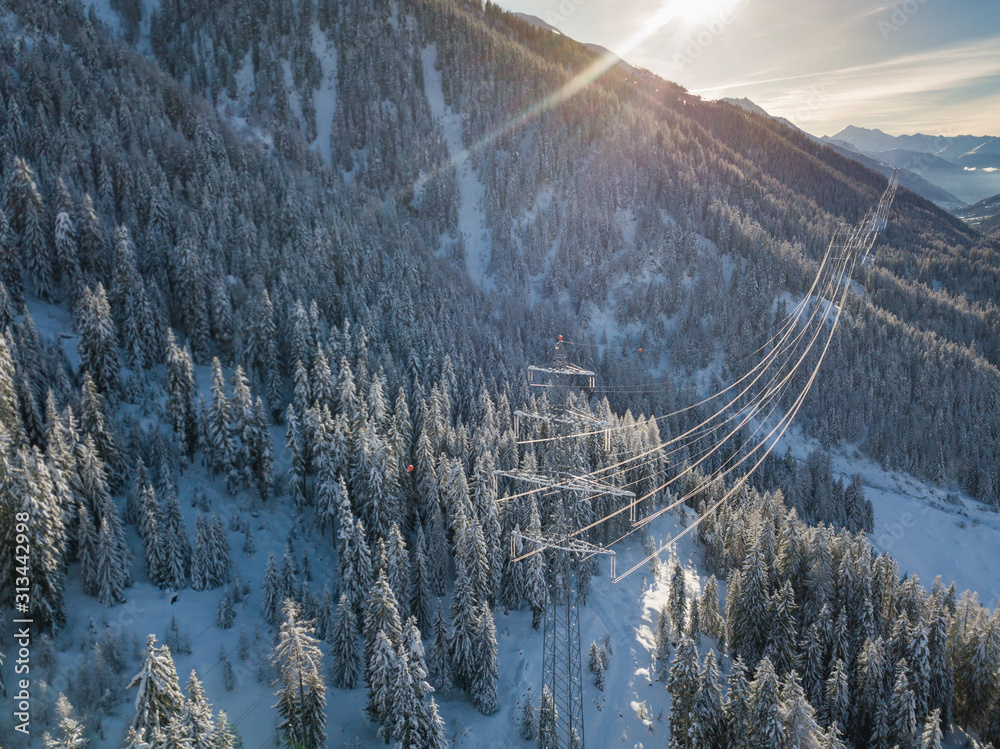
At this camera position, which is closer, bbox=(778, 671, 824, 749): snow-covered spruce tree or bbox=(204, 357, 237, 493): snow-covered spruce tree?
bbox=(778, 671, 824, 749): snow-covered spruce tree

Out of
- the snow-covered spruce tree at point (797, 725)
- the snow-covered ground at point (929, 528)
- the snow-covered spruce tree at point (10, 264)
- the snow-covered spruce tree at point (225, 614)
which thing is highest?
the snow-covered spruce tree at point (10, 264)

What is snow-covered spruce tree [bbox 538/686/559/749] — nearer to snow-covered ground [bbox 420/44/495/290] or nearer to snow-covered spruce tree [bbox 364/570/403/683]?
snow-covered spruce tree [bbox 364/570/403/683]

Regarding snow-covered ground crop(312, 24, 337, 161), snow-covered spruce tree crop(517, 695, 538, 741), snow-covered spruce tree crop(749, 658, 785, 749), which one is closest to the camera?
snow-covered spruce tree crop(749, 658, 785, 749)

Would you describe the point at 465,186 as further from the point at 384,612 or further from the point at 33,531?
the point at 384,612

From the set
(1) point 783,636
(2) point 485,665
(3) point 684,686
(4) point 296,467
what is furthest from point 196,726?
(1) point 783,636

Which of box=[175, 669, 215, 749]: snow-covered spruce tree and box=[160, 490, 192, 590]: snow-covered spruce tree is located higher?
box=[175, 669, 215, 749]: snow-covered spruce tree

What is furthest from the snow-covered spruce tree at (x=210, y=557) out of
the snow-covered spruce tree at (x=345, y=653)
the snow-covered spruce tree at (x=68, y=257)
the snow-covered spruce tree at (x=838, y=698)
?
the snow-covered spruce tree at (x=838, y=698)

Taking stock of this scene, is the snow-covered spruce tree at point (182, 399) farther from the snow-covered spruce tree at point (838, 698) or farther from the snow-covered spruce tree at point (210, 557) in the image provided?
the snow-covered spruce tree at point (838, 698)

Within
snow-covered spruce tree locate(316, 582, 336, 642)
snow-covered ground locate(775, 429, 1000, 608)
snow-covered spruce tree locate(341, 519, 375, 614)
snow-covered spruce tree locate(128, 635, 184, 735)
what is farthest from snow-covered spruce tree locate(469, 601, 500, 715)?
snow-covered ground locate(775, 429, 1000, 608)
